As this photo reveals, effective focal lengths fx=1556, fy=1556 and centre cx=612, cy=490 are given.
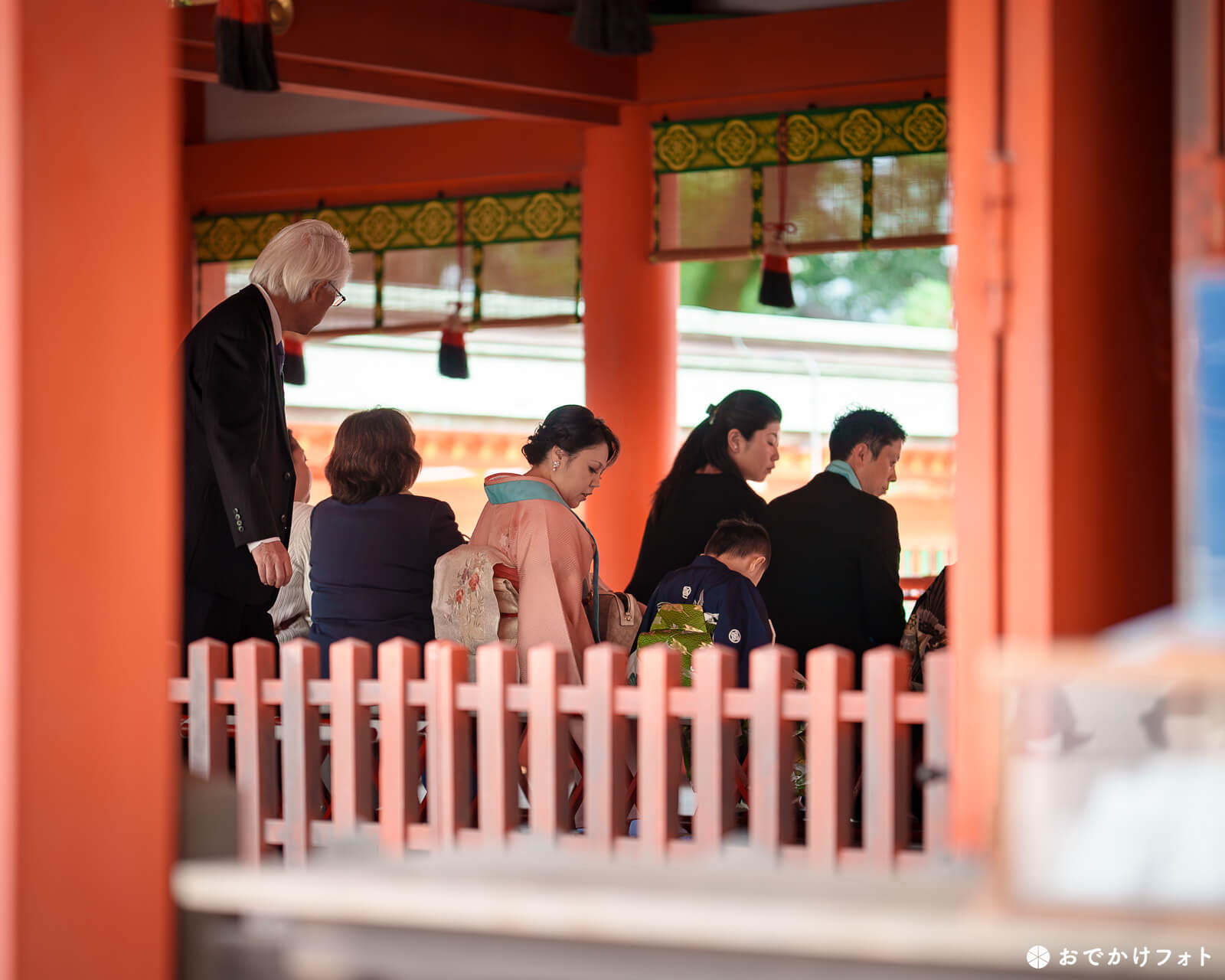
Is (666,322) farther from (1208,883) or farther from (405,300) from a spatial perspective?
(1208,883)

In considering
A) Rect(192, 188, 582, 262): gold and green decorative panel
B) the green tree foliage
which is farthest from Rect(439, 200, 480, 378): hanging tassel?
the green tree foliage

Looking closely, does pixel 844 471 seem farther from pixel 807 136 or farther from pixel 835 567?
pixel 807 136

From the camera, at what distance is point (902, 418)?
1238 centimetres

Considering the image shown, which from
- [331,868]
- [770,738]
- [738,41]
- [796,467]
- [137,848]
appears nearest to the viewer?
[137,848]

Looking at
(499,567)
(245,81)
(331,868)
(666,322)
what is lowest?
(331,868)

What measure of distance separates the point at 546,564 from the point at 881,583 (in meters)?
1.09

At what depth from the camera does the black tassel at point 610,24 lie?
3287 millimetres

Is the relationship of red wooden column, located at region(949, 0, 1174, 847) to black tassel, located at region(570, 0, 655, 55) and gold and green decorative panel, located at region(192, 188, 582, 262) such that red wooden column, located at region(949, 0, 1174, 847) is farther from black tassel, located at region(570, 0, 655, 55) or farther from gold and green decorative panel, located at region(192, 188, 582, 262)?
gold and green decorative panel, located at region(192, 188, 582, 262)

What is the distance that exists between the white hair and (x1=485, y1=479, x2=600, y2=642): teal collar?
2.02 ft

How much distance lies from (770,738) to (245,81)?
2.59 meters

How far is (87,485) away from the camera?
1.65 meters

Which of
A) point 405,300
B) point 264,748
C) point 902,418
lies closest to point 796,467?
point 902,418

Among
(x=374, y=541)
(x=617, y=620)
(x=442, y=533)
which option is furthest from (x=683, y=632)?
(x=374, y=541)

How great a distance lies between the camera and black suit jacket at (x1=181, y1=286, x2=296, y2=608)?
296cm
